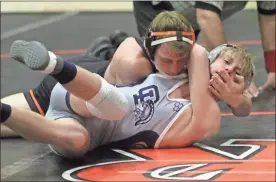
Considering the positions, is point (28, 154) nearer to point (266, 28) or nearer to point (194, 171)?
point (194, 171)

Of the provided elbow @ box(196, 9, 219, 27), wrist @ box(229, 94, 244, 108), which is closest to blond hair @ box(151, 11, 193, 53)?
wrist @ box(229, 94, 244, 108)

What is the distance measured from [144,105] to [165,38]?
0.87 ft

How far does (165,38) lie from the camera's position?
9.86 ft

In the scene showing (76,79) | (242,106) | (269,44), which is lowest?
(242,106)

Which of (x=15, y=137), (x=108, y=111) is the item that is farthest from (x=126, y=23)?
(x=108, y=111)

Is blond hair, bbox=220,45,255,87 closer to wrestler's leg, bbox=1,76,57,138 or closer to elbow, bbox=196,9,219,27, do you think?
wrestler's leg, bbox=1,76,57,138

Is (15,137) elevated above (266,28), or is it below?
below

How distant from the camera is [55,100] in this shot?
10.2 feet

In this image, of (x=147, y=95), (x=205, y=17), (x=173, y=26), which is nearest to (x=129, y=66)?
(x=147, y=95)

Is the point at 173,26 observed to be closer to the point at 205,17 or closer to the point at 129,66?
the point at 129,66

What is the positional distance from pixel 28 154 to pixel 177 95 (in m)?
0.62

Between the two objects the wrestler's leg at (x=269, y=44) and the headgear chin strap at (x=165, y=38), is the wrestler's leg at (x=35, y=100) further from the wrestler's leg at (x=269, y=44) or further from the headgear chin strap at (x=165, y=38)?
the wrestler's leg at (x=269, y=44)

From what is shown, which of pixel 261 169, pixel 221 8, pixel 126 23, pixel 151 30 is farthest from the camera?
pixel 126 23

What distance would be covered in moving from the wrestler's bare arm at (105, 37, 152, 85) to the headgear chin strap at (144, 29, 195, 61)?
107 mm
